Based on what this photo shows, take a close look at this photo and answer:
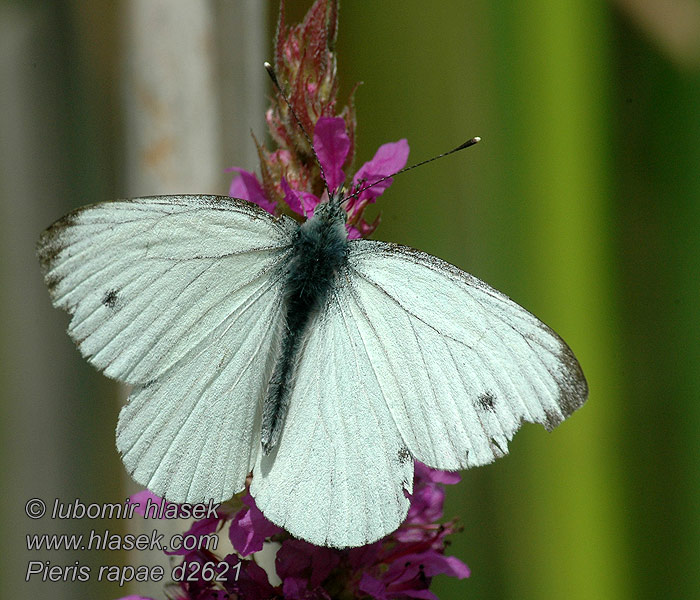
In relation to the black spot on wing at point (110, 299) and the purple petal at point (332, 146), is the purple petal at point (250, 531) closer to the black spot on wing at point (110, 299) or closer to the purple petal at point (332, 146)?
the black spot on wing at point (110, 299)

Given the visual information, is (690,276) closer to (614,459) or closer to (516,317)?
(614,459)

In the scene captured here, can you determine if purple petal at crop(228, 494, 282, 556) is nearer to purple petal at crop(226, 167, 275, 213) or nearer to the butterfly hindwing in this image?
the butterfly hindwing

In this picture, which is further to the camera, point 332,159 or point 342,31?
point 342,31

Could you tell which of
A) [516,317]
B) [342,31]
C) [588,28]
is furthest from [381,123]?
[516,317]

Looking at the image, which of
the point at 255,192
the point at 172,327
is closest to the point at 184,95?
the point at 255,192

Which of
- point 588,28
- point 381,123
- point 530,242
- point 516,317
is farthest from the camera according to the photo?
point 381,123

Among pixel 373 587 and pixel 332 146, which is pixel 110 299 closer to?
pixel 332 146

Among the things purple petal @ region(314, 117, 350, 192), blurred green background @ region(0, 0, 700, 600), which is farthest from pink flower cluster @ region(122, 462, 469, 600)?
blurred green background @ region(0, 0, 700, 600)
